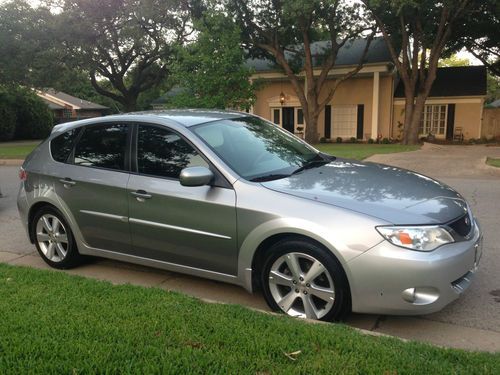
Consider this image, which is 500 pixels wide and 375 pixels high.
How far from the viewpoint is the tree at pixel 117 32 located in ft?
83.7

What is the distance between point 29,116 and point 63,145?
33174 millimetres

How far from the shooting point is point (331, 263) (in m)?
3.61

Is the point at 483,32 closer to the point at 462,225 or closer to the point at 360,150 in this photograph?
the point at 360,150

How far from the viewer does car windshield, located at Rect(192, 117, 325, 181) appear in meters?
4.33

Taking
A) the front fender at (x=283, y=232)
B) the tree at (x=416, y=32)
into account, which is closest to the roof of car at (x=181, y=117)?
the front fender at (x=283, y=232)

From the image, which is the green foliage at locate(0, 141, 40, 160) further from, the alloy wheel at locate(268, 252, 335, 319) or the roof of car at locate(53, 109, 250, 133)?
the alloy wheel at locate(268, 252, 335, 319)

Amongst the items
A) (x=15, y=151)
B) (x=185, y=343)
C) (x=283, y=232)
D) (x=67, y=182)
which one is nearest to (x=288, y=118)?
(x=15, y=151)

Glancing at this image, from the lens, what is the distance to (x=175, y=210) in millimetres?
4320

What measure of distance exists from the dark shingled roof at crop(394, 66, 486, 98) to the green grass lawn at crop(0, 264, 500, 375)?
26.7 m

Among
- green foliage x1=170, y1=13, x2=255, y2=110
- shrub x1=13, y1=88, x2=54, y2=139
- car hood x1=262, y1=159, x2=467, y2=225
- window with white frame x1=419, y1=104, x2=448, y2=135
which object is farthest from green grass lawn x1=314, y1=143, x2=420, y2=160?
shrub x1=13, y1=88, x2=54, y2=139

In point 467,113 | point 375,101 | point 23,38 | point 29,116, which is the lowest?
point 467,113

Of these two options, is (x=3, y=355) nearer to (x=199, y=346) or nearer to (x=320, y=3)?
(x=199, y=346)

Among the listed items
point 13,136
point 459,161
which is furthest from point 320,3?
point 13,136

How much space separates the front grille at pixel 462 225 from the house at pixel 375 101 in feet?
75.0
